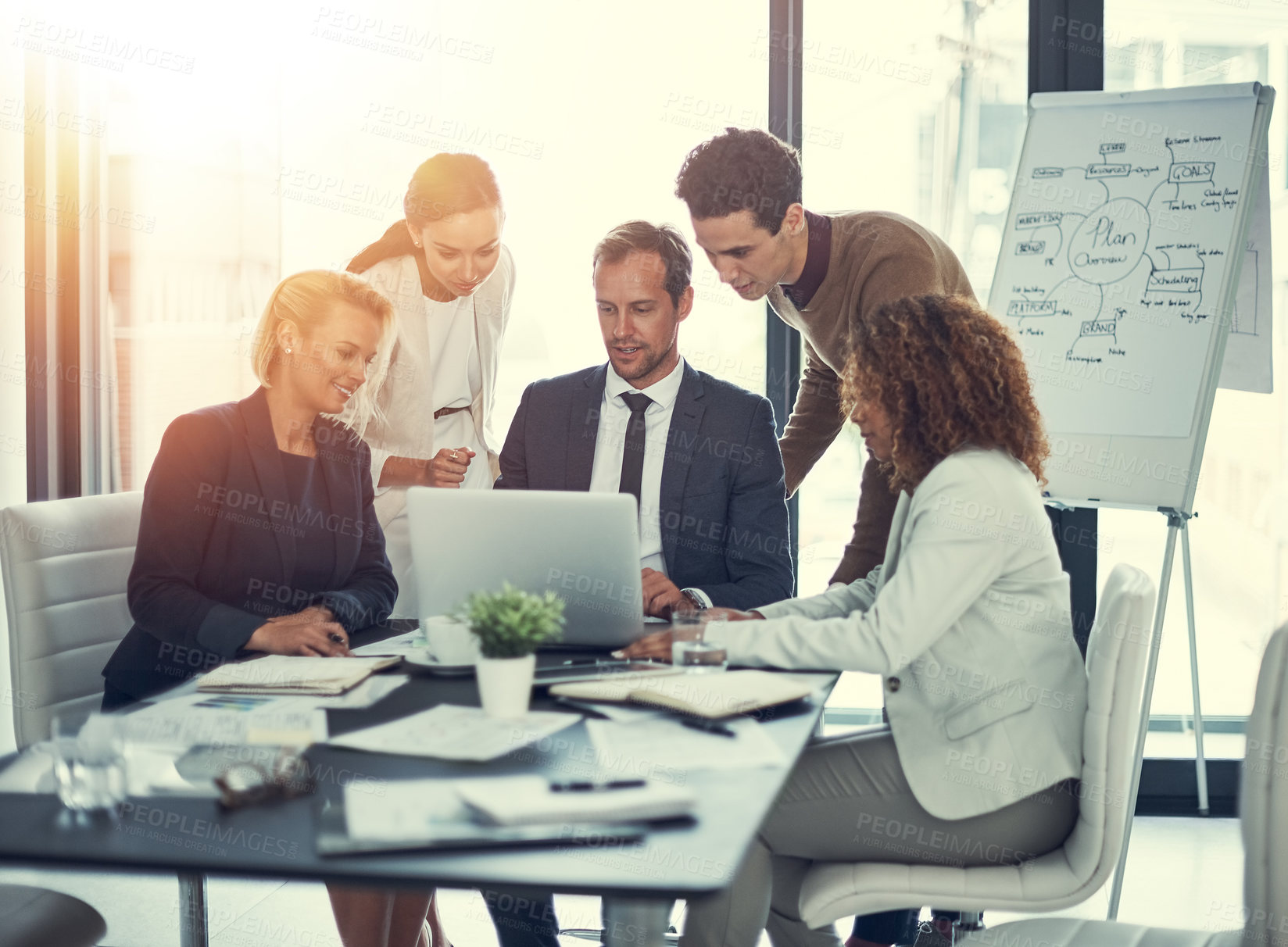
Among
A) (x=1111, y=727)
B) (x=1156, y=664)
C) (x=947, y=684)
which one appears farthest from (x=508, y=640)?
(x=1156, y=664)

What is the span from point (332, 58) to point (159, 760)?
2674 mm

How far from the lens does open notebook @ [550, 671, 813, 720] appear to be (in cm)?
145

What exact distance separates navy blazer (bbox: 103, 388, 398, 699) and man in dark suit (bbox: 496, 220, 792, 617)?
1.29 ft

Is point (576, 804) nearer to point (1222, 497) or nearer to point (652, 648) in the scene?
point (652, 648)

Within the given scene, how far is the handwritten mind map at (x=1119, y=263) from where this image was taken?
2.76 meters

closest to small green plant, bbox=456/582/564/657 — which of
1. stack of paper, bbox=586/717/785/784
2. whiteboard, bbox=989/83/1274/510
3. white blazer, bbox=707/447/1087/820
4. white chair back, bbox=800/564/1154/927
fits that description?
stack of paper, bbox=586/717/785/784

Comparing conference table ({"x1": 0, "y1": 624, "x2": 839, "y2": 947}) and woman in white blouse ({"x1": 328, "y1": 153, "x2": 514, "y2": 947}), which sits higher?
woman in white blouse ({"x1": 328, "y1": 153, "x2": 514, "y2": 947})

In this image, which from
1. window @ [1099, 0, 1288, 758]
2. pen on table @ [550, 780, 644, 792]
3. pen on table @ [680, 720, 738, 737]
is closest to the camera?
pen on table @ [550, 780, 644, 792]

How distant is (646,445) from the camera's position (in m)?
2.39

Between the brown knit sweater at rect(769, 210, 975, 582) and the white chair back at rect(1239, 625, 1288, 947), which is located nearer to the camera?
the white chair back at rect(1239, 625, 1288, 947)

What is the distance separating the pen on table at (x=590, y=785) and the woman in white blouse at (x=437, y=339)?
138cm

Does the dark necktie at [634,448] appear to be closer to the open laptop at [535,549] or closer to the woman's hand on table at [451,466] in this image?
the woman's hand on table at [451,466]

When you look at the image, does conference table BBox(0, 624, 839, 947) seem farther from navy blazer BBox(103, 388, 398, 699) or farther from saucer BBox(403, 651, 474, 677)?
navy blazer BBox(103, 388, 398, 699)

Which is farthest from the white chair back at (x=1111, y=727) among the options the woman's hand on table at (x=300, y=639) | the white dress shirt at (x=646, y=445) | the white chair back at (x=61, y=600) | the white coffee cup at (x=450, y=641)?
the white chair back at (x=61, y=600)
